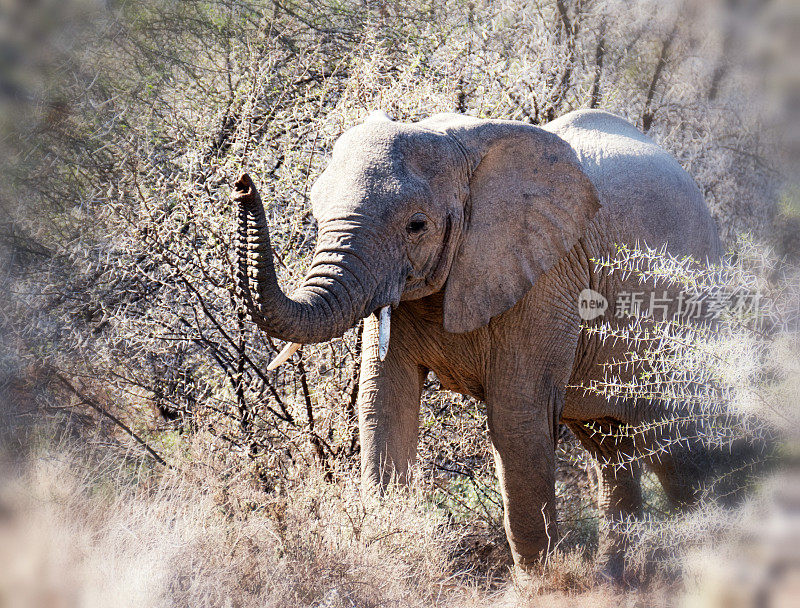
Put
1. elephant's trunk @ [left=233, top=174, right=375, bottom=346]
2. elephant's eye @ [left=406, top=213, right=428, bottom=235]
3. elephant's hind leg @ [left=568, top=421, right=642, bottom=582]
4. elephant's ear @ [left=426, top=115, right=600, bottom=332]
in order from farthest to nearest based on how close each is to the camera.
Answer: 1. elephant's hind leg @ [left=568, top=421, right=642, bottom=582]
2. elephant's ear @ [left=426, top=115, right=600, bottom=332]
3. elephant's eye @ [left=406, top=213, right=428, bottom=235]
4. elephant's trunk @ [left=233, top=174, right=375, bottom=346]

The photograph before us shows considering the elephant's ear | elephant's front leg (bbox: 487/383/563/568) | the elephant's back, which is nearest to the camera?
the elephant's ear

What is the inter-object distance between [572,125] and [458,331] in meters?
1.62

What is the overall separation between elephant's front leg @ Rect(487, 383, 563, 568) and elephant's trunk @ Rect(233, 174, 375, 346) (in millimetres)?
1083

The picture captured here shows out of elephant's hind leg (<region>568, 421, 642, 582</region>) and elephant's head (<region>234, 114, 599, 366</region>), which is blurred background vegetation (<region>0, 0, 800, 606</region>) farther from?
elephant's head (<region>234, 114, 599, 366</region>)

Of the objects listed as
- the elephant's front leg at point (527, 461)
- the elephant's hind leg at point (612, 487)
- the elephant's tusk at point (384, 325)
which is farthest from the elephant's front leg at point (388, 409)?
the elephant's hind leg at point (612, 487)

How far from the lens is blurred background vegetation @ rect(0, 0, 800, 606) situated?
163 inches

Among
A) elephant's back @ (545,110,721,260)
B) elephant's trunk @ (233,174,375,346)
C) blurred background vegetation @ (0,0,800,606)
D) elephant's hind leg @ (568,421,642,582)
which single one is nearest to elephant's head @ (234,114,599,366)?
elephant's trunk @ (233,174,375,346)

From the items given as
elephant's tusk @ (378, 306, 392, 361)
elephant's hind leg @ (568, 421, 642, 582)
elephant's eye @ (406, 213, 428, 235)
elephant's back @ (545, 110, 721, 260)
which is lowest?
elephant's hind leg @ (568, 421, 642, 582)

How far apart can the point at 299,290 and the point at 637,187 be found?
87.0 inches

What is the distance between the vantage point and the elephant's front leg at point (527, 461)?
458 cm

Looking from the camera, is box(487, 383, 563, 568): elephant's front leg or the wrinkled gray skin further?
box(487, 383, 563, 568): elephant's front leg

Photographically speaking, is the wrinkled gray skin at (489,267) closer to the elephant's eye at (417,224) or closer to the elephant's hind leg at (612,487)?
the elephant's eye at (417,224)

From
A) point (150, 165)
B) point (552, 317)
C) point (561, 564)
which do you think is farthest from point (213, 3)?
point (561, 564)

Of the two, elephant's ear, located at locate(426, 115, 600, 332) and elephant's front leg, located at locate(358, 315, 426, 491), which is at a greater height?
elephant's ear, located at locate(426, 115, 600, 332)
